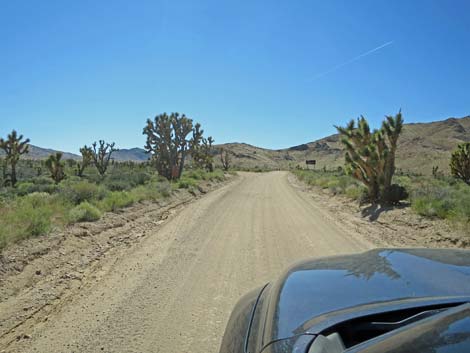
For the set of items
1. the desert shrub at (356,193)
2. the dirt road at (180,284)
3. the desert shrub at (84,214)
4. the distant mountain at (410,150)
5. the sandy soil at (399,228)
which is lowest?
the dirt road at (180,284)

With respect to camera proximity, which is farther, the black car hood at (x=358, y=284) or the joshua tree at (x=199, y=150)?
the joshua tree at (x=199, y=150)

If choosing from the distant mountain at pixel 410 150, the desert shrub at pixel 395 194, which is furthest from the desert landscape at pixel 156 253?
the distant mountain at pixel 410 150

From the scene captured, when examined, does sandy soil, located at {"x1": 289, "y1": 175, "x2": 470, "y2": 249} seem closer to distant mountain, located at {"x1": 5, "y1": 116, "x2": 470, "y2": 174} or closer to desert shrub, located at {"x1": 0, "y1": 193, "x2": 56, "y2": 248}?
desert shrub, located at {"x1": 0, "y1": 193, "x2": 56, "y2": 248}

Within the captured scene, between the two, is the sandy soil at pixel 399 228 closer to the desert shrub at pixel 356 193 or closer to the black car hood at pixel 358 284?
the desert shrub at pixel 356 193

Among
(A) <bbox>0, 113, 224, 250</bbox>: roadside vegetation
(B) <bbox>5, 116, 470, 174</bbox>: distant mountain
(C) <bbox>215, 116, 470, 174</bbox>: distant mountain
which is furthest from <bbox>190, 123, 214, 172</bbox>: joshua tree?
(C) <bbox>215, 116, 470, 174</bbox>: distant mountain

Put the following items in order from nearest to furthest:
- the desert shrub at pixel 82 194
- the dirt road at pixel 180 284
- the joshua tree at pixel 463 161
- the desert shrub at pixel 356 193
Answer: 1. the dirt road at pixel 180 284
2. the desert shrub at pixel 82 194
3. the desert shrub at pixel 356 193
4. the joshua tree at pixel 463 161

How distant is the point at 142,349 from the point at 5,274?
336 centimetres

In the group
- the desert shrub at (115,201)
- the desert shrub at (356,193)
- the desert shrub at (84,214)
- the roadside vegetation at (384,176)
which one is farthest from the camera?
the desert shrub at (356,193)

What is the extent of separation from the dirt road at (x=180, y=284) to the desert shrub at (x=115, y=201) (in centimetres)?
264

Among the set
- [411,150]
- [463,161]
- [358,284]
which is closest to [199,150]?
[463,161]

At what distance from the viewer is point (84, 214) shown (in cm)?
909

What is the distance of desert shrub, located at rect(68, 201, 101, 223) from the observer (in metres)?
8.73

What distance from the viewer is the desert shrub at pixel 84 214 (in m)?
8.73

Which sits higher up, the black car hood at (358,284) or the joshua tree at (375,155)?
the joshua tree at (375,155)
